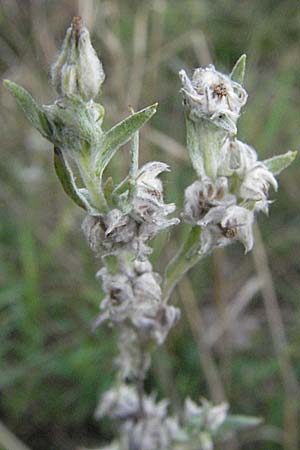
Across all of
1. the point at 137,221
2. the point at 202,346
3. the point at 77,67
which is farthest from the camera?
the point at 202,346

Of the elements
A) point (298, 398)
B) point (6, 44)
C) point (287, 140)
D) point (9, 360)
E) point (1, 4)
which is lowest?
point (298, 398)

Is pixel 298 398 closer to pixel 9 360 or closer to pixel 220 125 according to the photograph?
pixel 9 360

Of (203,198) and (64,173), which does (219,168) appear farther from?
(64,173)

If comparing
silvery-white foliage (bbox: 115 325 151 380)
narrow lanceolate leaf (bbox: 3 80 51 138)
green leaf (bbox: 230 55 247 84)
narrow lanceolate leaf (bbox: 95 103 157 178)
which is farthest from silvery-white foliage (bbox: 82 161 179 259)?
silvery-white foliage (bbox: 115 325 151 380)

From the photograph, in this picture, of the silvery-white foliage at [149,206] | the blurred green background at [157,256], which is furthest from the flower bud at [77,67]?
the blurred green background at [157,256]

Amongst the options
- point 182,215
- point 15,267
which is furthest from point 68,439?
point 182,215

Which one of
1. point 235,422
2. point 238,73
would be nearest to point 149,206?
point 238,73

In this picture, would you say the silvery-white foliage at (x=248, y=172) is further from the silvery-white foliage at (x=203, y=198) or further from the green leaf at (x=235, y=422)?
the green leaf at (x=235, y=422)
